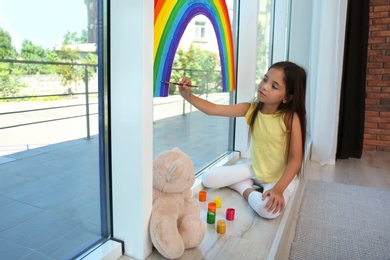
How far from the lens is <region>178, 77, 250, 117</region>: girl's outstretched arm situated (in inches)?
48.1

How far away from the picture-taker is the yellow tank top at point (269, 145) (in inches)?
54.8

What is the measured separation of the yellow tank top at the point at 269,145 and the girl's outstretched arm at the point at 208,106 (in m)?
0.04

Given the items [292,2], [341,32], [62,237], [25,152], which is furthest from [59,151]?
[292,2]

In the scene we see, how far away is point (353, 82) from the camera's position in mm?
2508

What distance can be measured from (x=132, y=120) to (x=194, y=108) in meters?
0.95

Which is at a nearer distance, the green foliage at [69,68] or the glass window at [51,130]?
the glass window at [51,130]

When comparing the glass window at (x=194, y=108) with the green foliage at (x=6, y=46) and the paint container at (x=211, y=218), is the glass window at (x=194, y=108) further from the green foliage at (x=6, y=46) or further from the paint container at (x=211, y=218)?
the green foliage at (x=6, y=46)

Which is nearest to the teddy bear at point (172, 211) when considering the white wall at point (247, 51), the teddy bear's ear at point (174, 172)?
the teddy bear's ear at point (174, 172)

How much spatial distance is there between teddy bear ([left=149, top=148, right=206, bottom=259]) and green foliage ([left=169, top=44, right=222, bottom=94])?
20.4 inches

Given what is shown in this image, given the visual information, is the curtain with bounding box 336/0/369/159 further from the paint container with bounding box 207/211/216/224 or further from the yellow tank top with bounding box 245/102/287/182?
the paint container with bounding box 207/211/216/224

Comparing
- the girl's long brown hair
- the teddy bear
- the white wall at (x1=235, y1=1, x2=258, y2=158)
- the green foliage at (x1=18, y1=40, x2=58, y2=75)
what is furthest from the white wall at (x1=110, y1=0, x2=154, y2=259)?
the white wall at (x1=235, y1=1, x2=258, y2=158)

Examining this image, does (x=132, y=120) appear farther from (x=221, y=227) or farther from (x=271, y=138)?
(x=271, y=138)

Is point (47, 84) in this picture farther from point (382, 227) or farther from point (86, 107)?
point (382, 227)

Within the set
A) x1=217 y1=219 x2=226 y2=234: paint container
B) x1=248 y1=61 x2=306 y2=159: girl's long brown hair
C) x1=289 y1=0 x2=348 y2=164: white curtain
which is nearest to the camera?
x1=217 y1=219 x2=226 y2=234: paint container
